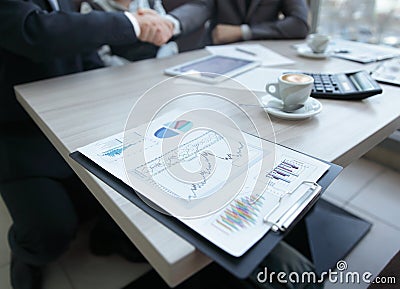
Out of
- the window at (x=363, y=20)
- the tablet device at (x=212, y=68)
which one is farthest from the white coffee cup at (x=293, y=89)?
the window at (x=363, y=20)

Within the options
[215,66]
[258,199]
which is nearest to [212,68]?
[215,66]

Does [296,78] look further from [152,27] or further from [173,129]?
[152,27]

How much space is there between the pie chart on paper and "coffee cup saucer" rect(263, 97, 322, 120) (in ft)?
0.59

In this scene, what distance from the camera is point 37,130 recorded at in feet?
3.34

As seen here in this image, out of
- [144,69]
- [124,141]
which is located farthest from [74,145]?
[144,69]

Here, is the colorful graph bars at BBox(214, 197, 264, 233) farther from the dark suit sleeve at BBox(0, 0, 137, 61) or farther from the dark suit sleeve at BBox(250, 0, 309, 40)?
the dark suit sleeve at BBox(250, 0, 309, 40)

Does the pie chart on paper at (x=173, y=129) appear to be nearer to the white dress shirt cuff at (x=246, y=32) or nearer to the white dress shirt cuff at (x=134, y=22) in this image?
the white dress shirt cuff at (x=134, y=22)

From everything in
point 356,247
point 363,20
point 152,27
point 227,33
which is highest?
point 152,27

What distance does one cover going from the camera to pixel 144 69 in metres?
1.01

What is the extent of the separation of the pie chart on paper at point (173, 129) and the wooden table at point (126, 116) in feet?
0.30

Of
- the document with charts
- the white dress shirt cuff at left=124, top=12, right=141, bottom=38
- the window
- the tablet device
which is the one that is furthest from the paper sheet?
the window

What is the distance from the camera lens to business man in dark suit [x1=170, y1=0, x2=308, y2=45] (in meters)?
1.31

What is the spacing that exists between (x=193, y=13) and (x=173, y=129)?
2.73ft

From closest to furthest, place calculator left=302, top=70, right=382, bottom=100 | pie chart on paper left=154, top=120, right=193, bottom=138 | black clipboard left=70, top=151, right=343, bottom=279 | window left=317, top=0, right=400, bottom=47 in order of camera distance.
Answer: black clipboard left=70, top=151, right=343, bottom=279 → pie chart on paper left=154, top=120, right=193, bottom=138 → calculator left=302, top=70, right=382, bottom=100 → window left=317, top=0, right=400, bottom=47
